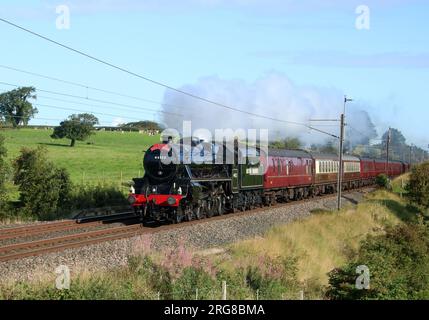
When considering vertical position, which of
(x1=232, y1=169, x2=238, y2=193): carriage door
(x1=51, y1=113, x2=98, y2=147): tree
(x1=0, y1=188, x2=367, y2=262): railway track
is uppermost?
(x1=51, y1=113, x2=98, y2=147): tree

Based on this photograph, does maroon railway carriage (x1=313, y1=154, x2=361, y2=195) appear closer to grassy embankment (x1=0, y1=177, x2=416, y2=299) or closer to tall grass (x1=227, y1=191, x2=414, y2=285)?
tall grass (x1=227, y1=191, x2=414, y2=285)

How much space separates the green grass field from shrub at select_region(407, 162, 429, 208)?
72.0 ft

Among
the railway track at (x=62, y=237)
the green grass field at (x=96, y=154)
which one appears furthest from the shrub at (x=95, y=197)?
the green grass field at (x=96, y=154)

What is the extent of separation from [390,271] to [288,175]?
68.3 feet

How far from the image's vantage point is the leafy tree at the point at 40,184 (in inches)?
1022

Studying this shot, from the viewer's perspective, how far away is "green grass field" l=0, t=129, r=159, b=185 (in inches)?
1988

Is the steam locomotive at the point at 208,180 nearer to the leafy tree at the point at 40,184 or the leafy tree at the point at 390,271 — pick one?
the leafy tree at the point at 40,184

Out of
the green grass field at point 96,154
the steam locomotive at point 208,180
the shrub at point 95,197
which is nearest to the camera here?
the steam locomotive at point 208,180

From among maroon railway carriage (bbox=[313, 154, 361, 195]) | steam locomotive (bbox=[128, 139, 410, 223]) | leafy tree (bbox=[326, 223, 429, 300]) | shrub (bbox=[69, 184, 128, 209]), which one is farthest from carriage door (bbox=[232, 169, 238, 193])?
maroon railway carriage (bbox=[313, 154, 361, 195])

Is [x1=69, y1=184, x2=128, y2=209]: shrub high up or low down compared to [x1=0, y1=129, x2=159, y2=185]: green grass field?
down

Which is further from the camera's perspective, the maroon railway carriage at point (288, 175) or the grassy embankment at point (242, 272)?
the maroon railway carriage at point (288, 175)

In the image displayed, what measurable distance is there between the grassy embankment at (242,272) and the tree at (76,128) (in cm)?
5215

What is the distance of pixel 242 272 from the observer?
1425 centimetres

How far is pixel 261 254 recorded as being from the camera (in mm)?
17719
